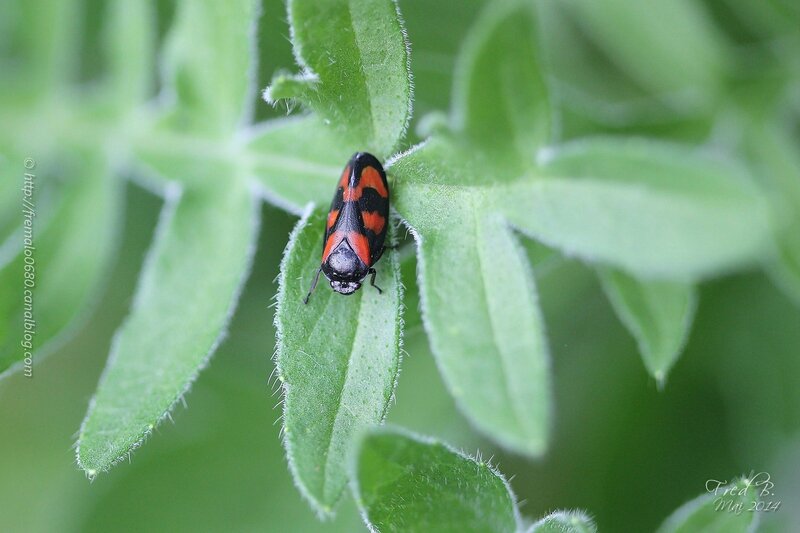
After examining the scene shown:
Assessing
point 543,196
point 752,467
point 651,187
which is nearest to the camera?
point 651,187

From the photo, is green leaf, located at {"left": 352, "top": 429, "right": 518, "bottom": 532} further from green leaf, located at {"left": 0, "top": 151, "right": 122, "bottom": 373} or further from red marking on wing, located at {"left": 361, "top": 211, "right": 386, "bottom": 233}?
green leaf, located at {"left": 0, "top": 151, "right": 122, "bottom": 373}

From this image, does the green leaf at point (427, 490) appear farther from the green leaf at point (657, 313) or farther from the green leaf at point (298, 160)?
the green leaf at point (298, 160)

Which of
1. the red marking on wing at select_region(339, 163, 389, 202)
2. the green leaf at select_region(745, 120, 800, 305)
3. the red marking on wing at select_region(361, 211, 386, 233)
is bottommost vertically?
the green leaf at select_region(745, 120, 800, 305)

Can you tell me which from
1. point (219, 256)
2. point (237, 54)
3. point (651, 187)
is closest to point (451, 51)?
point (237, 54)

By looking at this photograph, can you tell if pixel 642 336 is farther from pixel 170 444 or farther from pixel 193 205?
pixel 170 444

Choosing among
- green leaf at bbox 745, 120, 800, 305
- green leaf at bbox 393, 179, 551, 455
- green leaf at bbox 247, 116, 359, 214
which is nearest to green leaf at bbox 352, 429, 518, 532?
green leaf at bbox 393, 179, 551, 455

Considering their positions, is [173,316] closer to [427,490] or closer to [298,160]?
[298,160]
